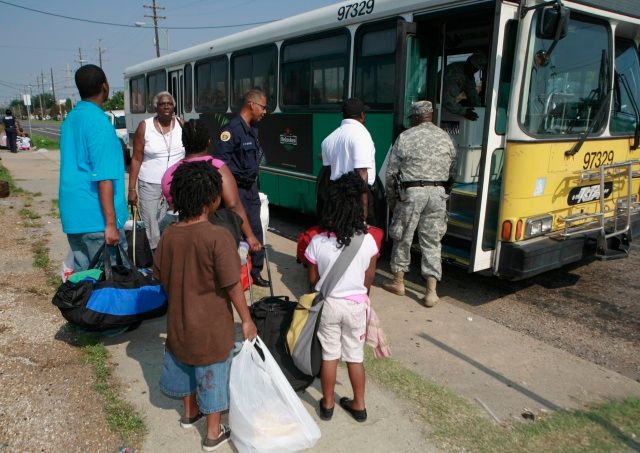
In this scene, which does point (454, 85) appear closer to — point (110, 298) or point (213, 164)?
point (213, 164)

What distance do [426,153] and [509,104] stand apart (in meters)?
0.82

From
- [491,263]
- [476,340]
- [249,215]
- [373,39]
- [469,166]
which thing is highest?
[373,39]

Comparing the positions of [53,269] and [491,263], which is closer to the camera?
[491,263]

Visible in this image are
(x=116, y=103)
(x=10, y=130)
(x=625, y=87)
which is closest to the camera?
(x=625, y=87)

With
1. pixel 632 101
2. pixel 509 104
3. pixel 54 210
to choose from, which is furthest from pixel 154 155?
pixel 54 210

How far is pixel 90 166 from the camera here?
3.35 metres

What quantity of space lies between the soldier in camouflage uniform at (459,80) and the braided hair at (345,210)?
360 cm

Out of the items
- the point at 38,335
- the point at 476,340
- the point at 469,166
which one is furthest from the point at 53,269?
the point at 469,166

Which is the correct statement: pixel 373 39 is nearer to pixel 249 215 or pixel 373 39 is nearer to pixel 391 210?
pixel 391 210

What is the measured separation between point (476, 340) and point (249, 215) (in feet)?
7.56

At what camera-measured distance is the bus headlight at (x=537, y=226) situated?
4.59 meters

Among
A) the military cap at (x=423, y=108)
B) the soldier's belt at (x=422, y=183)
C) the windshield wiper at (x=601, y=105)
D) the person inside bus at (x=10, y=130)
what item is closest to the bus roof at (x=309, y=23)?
the windshield wiper at (x=601, y=105)

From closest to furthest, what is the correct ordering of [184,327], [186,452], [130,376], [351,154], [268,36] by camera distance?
1. [184,327]
2. [186,452]
3. [130,376]
4. [351,154]
5. [268,36]

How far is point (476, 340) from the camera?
4.17 m
